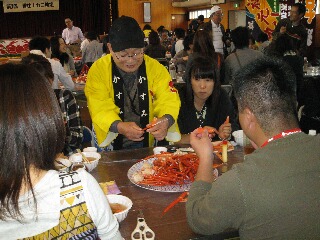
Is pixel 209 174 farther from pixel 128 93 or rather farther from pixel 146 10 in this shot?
pixel 146 10

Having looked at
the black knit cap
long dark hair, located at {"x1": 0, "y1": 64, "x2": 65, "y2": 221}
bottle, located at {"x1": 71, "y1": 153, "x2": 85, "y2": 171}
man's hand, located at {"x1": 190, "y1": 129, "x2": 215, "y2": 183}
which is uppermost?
the black knit cap

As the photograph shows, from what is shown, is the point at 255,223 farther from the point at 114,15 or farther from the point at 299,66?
the point at 114,15

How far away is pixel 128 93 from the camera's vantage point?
2.64 metres

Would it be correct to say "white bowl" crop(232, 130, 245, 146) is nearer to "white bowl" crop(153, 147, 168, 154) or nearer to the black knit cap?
"white bowl" crop(153, 147, 168, 154)

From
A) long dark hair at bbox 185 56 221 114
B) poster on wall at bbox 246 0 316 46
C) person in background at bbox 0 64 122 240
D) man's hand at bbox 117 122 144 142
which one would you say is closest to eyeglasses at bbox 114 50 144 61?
man's hand at bbox 117 122 144 142

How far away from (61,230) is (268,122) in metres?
0.79

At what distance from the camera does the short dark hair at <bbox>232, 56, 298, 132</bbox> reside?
1293 millimetres

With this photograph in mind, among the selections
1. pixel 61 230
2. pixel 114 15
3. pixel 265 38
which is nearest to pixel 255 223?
pixel 61 230

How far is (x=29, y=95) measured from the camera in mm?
904

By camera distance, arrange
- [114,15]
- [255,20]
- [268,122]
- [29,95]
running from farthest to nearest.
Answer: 1. [114,15]
2. [255,20]
3. [268,122]
4. [29,95]

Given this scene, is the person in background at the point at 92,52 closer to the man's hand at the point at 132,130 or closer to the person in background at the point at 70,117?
the person in background at the point at 70,117

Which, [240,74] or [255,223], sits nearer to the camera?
[255,223]

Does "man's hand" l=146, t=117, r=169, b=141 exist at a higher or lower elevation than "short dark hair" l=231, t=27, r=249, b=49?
lower

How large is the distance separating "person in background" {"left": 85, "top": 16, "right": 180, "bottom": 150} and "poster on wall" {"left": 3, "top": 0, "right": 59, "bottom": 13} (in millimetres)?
13264
